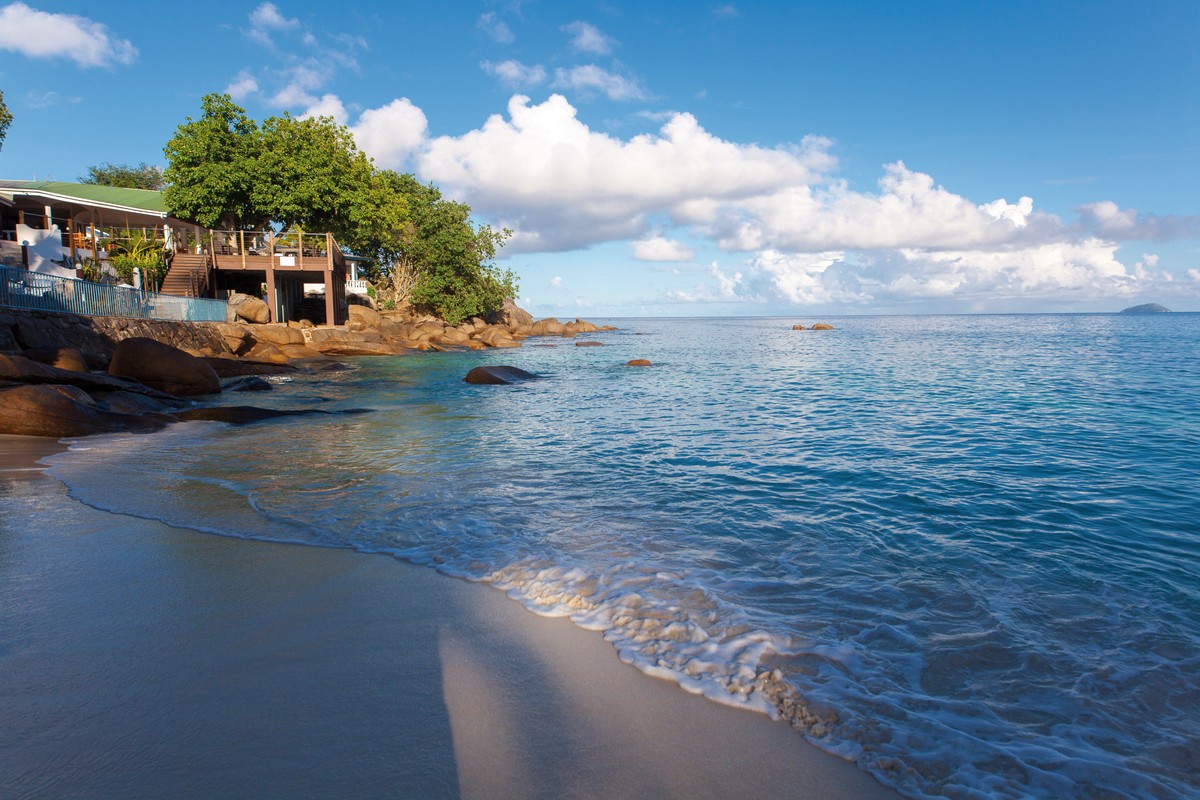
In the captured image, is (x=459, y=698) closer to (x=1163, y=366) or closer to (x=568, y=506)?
(x=568, y=506)

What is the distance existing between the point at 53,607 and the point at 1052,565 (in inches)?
279

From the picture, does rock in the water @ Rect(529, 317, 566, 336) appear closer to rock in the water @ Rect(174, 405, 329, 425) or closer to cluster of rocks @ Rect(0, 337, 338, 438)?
cluster of rocks @ Rect(0, 337, 338, 438)

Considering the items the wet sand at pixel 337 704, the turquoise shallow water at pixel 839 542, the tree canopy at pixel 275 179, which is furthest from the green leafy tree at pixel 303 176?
the wet sand at pixel 337 704

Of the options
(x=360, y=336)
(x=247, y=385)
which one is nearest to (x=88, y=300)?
(x=247, y=385)

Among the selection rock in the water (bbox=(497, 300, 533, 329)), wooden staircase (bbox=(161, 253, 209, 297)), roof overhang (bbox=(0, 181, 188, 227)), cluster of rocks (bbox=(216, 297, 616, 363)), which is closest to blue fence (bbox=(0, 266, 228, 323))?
cluster of rocks (bbox=(216, 297, 616, 363))

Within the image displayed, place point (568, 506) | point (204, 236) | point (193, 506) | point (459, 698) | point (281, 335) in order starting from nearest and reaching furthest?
point (459, 698) → point (193, 506) → point (568, 506) → point (281, 335) → point (204, 236)

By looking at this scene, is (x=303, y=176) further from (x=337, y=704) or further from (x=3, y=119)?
(x=337, y=704)

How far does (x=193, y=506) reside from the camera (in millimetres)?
6500

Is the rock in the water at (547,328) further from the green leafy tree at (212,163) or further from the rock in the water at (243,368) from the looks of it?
the rock in the water at (243,368)

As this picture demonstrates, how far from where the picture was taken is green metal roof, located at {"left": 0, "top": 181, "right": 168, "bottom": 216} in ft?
104

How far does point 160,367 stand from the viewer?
51.1 ft

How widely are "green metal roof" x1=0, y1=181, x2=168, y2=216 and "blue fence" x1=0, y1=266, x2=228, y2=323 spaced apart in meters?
10.2

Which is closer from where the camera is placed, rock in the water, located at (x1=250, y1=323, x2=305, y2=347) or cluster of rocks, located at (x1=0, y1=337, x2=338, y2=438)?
cluster of rocks, located at (x1=0, y1=337, x2=338, y2=438)

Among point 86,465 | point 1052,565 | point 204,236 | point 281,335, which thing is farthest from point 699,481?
point 204,236
